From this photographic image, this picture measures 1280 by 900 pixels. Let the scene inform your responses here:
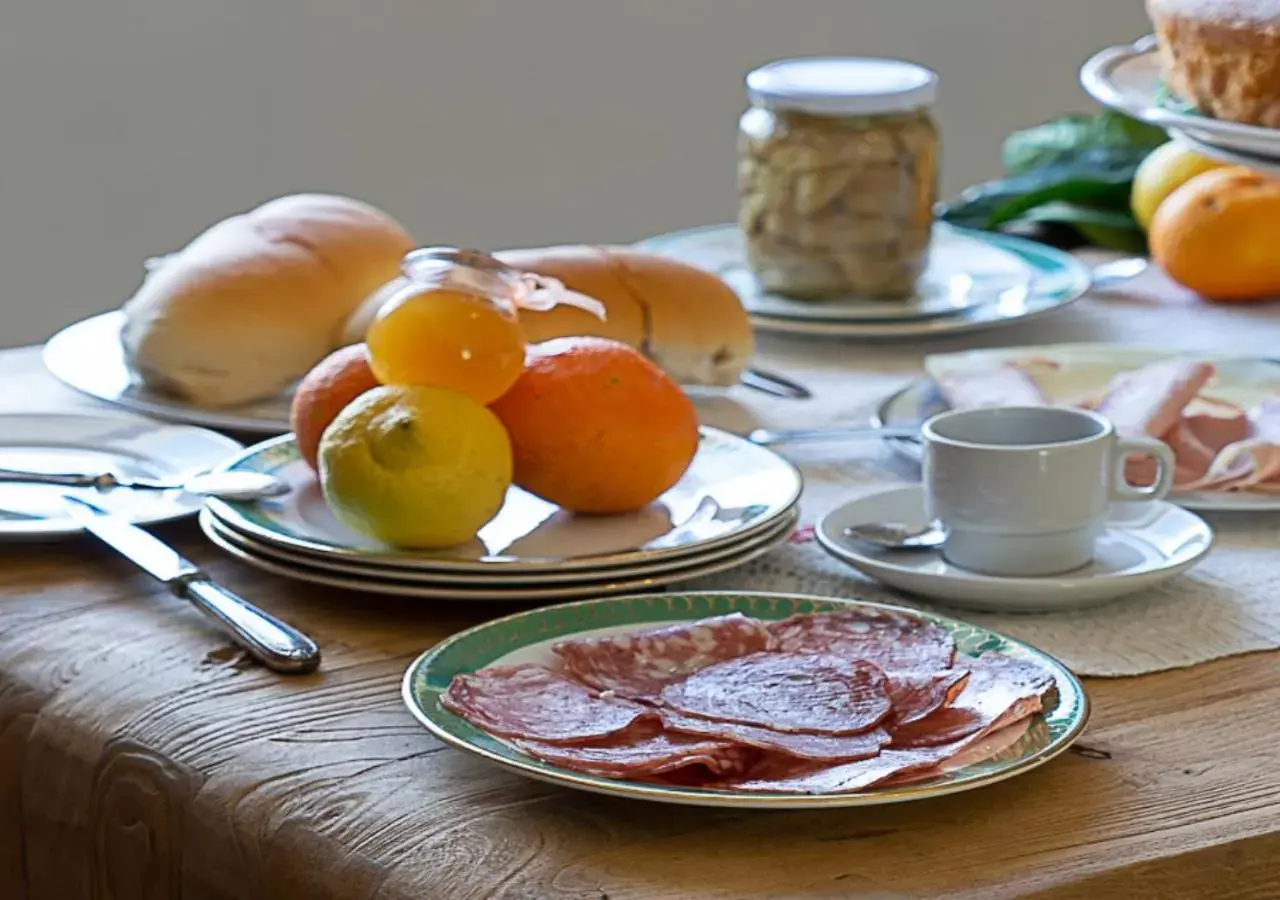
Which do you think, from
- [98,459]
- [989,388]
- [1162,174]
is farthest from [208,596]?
[1162,174]

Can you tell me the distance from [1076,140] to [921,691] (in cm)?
124

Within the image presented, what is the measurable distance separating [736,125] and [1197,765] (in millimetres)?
2457

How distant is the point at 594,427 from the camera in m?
0.95

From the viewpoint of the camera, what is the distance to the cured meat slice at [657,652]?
2.60 ft

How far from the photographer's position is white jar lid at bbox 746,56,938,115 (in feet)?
4.63

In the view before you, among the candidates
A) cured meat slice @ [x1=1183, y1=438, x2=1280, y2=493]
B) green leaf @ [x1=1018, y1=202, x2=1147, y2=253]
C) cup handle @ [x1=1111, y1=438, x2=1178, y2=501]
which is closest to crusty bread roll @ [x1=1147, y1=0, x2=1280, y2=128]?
cured meat slice @ [x1=1183, y1=438, x2=1280, y2=493]

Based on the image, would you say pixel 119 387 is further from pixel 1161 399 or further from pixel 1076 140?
pixel 1076 140

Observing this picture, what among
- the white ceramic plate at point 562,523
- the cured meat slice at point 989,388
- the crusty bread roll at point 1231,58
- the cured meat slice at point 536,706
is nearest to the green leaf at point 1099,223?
the crusty bread roll at point 1231,58

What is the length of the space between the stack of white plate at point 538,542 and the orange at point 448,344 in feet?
0.25

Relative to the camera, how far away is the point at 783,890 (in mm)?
656

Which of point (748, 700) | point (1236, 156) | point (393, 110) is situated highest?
point (1236, 156)

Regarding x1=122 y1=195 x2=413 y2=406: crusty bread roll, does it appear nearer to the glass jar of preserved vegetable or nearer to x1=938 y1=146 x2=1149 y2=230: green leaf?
the glass jar of preserved vegetable

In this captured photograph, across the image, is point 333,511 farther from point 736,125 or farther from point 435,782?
point 736,125

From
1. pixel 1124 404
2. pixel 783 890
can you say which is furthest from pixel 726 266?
pixel 783 890
